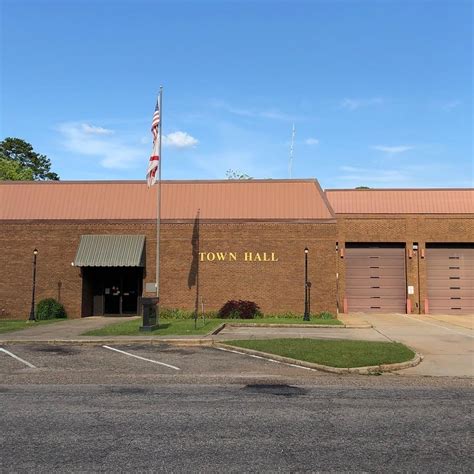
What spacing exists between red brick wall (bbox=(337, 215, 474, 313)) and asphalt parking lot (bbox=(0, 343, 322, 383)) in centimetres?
2028

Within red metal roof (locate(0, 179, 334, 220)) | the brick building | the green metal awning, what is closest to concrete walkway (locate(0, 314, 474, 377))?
the green metal awning

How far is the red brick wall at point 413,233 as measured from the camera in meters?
33.5

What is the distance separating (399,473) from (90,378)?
7790 millimetres

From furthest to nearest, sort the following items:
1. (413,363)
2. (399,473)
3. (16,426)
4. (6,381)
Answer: (413,363) < (6,381) < (16,426) < (399,473)

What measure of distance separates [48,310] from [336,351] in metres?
18.3

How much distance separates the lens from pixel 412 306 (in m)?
33.5

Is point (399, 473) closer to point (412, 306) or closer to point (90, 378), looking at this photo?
point (90, 378)

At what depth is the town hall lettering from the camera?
94.5 ft

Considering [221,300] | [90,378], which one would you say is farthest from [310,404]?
[221,300]

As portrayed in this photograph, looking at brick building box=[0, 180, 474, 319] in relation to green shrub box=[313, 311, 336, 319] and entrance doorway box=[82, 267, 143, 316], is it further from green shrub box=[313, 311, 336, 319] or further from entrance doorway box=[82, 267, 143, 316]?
green shrub box=[313, 311, 336, 319]

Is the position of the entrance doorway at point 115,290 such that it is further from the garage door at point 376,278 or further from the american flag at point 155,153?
the garage door at point 376,278

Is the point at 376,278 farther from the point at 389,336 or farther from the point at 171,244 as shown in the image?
the point at 389,336

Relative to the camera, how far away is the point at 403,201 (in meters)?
35.4

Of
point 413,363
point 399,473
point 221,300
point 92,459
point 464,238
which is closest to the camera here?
point 399,473
